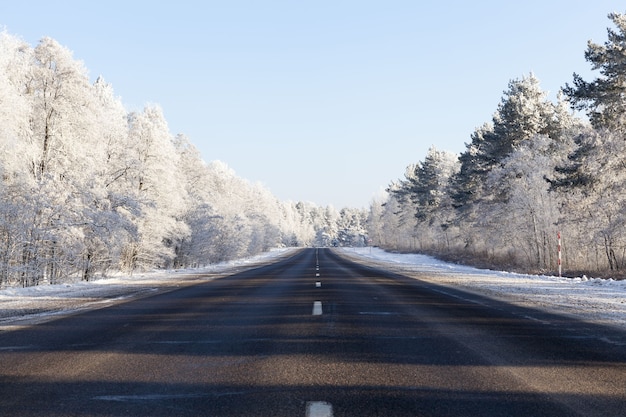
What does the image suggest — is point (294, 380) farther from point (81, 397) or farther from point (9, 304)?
point (9, 304)

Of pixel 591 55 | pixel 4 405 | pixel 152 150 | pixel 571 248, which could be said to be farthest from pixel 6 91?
pixel 571 248

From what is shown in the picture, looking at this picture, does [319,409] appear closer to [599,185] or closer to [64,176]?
[64,176]

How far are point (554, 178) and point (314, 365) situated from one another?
98.7 feet

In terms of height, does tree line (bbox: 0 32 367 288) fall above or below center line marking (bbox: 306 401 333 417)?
above

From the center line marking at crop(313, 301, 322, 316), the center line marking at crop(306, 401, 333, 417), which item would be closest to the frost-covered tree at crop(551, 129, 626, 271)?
the center line marking at crop(313, 301, 322, 316)

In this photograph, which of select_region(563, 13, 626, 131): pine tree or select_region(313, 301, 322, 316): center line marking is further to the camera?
select_region(563, 13, 626, 131): pine tree

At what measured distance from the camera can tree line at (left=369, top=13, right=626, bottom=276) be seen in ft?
72.8

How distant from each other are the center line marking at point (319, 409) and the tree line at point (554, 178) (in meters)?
22.3

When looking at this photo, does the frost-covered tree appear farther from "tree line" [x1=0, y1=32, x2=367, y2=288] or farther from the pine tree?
"tree line" [x1=0, y1=32, x2=367, y2=288]

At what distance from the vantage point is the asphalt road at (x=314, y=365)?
3.60 meters

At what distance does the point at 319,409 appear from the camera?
345 cm

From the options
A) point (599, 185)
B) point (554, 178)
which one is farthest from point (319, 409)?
point (554, 178)

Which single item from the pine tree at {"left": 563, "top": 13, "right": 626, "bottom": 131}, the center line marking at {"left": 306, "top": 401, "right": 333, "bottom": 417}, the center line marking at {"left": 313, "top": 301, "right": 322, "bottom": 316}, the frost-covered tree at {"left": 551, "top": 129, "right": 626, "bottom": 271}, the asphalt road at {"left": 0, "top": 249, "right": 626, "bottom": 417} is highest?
the pine tree at {"left": 563, "top": 13, "right": 626, "bottom": 131}

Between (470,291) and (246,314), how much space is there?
778 cm
